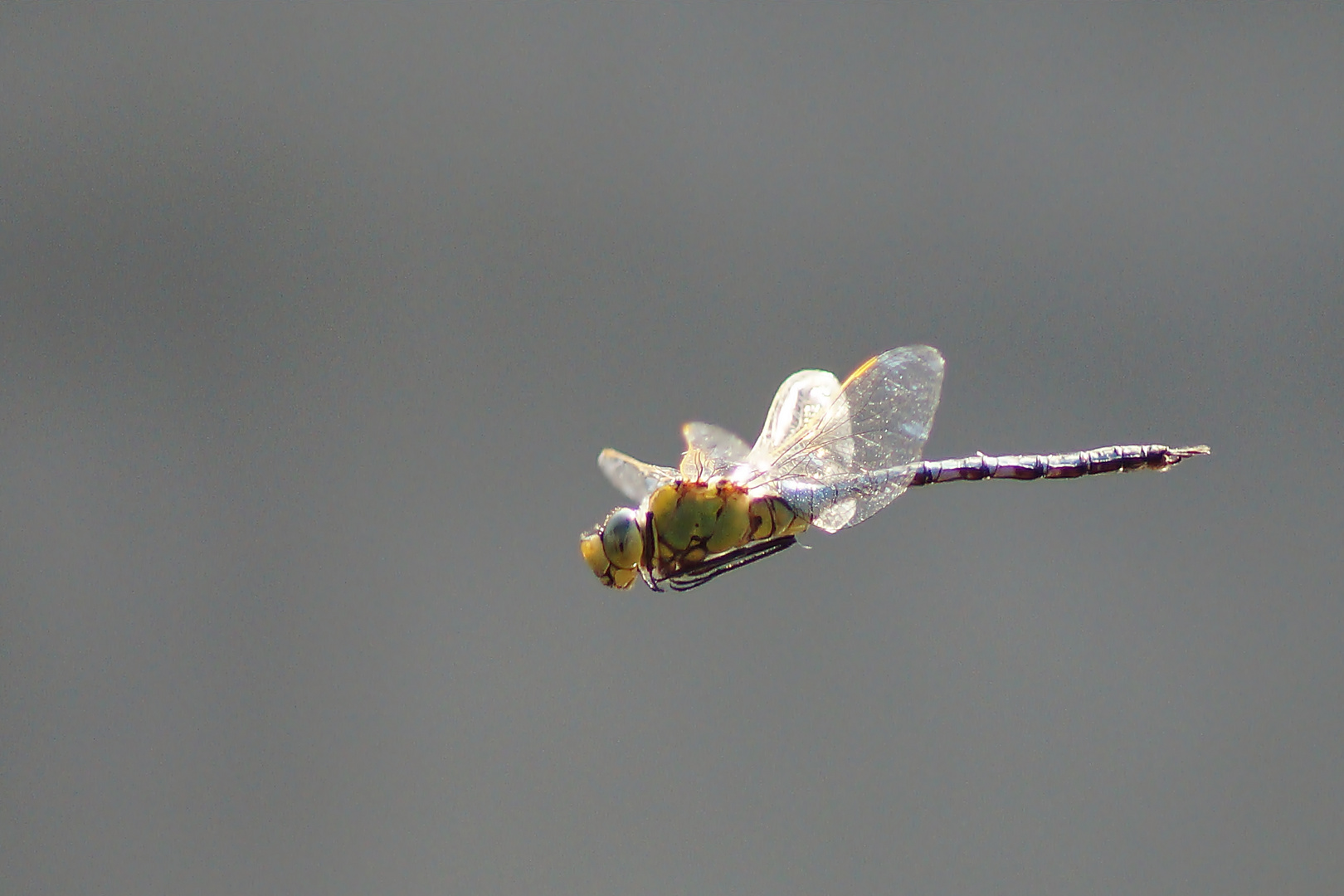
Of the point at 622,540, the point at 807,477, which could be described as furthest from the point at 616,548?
the point at 807,477

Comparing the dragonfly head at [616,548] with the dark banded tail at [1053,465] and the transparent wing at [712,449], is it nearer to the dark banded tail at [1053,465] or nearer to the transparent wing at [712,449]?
the transparent wing at [712,449]

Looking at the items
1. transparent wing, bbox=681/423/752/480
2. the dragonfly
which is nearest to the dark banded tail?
the dragonfly

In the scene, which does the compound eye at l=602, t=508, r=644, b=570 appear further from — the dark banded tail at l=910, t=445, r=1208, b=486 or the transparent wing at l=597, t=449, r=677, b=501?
the dark banded tail at l=910, t=445, r=1208, b=486

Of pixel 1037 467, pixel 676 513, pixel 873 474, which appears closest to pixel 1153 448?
pixel 1037 467

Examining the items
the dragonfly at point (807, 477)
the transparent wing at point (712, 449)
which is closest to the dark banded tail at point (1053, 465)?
the dragonfly at point (807, 477)

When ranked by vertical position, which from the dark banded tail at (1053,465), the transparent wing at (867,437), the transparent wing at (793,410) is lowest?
the dark banded tail at (1053,465)

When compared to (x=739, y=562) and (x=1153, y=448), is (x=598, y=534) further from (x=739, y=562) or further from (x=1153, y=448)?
(x=1153, y=448)

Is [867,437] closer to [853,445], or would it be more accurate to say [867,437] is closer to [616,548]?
[853,445]
